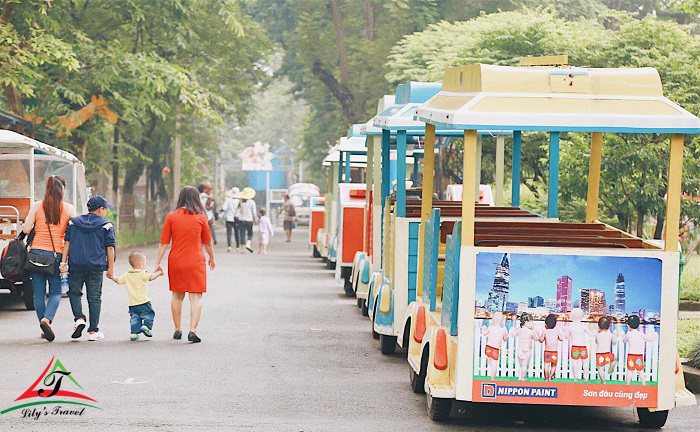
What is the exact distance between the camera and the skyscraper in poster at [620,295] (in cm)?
832

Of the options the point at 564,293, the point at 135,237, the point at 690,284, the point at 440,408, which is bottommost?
the point at 135,237

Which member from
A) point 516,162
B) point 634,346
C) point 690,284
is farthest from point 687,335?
point 690,284

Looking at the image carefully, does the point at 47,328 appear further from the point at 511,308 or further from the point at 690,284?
the point at 690,284

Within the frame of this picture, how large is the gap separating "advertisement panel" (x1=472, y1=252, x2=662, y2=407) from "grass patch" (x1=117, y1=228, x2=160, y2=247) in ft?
88.6

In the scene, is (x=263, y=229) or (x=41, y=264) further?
(x=263, y=229)

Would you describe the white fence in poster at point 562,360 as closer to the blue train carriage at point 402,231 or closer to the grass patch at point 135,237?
the blue train carriage at point 402,231

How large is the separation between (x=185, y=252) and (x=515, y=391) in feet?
17.5

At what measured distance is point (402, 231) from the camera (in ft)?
38.1

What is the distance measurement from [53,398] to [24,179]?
352 inches

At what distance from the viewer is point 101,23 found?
3006 centimetres

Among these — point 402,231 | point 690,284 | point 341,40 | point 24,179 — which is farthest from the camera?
point 341,40

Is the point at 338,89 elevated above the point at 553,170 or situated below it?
above

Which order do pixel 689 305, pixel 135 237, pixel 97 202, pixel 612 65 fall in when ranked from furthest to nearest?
pixel 135 237 < pixel 612 65 < pixel 689 305 < pixel 97 202

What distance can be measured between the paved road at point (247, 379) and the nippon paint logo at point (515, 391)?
0.46 m
